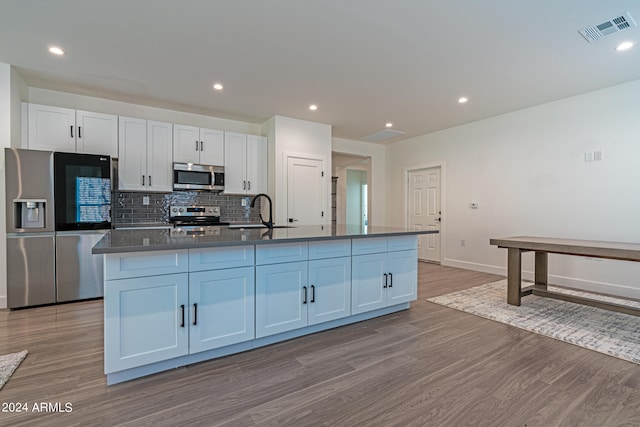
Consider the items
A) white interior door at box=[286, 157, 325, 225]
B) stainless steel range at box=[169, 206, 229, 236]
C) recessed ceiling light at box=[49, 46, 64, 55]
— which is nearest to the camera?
recessed ceiling light at box=[49, 46, 64, 55]

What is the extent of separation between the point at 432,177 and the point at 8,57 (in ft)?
20.7

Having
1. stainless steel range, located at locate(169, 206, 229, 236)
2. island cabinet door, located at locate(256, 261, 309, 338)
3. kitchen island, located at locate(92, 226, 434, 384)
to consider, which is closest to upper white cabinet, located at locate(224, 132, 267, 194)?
stainless steel range, located at locate(169, 206, 229, 236)

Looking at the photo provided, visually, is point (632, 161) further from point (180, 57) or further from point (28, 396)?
point (28, 396)

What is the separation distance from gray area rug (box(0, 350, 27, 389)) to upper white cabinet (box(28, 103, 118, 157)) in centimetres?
254

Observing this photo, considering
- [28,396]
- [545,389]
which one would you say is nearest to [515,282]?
[545,389]

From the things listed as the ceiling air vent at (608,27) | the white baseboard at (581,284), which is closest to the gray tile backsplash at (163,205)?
the white baseboard at (581,284)

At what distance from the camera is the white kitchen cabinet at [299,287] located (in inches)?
88.0

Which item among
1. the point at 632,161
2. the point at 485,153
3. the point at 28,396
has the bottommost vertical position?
the point at 28,396

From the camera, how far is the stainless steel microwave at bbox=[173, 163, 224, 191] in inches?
171

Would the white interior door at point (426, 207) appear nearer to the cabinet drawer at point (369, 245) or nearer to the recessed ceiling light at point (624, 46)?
the recessed ceiling light at point (624, 46)

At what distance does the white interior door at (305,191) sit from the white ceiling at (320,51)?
1.04 meters

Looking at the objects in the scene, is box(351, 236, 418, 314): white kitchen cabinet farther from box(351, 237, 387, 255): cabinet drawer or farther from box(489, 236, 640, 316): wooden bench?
box(489, 236, 640, 316): wooden bench

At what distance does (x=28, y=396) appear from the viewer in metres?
1.72

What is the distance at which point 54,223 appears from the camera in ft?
11.1
